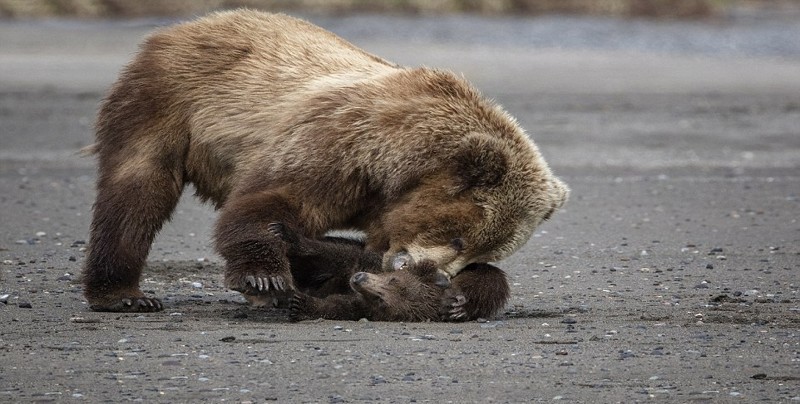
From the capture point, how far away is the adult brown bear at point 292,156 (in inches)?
283

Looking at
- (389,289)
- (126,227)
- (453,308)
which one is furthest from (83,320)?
(453,308)

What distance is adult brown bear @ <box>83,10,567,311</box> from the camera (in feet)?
23.6

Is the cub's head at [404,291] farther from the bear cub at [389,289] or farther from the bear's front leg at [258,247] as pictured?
the bear's front leg at [258,247]

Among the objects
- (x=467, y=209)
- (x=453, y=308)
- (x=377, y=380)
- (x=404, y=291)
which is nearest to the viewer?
(x=377, y=380)

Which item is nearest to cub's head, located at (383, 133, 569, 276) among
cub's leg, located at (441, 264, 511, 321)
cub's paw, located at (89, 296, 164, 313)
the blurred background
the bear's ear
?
the bear's ear

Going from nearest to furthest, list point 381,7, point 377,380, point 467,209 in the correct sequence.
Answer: point 377,380
point 467,209
point 381,7

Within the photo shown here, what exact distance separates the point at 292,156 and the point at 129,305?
1.20 metres

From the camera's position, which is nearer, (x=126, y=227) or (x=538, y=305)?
Result: (x=126, y=227)

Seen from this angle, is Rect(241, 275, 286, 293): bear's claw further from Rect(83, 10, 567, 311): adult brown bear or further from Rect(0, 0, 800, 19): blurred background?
Rect(0, 0, 800, 19): blurred background

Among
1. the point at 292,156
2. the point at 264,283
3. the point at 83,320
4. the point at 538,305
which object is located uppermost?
the point at 292,156

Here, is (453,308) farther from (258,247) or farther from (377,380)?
(377,380)

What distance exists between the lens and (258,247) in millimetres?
7109

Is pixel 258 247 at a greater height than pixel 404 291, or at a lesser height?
greater

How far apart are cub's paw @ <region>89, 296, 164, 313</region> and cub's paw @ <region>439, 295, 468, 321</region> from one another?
4.94 ft
